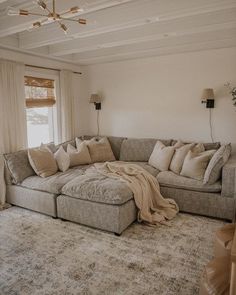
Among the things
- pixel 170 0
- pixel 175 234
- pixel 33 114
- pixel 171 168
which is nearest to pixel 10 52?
pixel 33 114

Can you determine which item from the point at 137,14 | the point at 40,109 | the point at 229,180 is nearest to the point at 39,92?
the point at 40,109

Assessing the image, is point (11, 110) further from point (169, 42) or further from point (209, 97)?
point (209, 97)

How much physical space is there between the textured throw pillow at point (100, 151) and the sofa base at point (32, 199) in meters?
1.20

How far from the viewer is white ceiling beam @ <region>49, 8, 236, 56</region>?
280 centimetres

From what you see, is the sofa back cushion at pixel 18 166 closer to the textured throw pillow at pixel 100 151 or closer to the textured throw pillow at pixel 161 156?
the textured throw pillow at pixel 100 151

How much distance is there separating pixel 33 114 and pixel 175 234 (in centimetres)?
312

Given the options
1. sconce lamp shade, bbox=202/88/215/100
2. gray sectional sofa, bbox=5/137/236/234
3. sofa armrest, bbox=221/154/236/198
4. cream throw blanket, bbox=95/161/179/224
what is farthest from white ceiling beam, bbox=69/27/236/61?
cream throw blanket, bbox=95/161/179/224

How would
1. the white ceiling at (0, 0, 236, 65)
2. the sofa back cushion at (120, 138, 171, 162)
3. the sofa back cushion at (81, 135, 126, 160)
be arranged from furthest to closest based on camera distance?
1. the sofa back cushion at (81, 135, 126, 160)
2. the sofa back cushion at (120, 138, 171, 162)
3. the white ceiling at (0, 0, 236, 65)

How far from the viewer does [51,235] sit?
2.86m

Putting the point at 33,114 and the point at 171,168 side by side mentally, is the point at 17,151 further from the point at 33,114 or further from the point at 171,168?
the point at 171,168

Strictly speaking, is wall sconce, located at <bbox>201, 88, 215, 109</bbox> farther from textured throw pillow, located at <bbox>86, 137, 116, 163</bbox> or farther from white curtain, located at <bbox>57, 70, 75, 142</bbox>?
white curtain, located at <bbox>57, 70, 75, 142</bbox>

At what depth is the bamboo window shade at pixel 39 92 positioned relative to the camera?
4207mm

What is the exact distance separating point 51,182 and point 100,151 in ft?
4.20

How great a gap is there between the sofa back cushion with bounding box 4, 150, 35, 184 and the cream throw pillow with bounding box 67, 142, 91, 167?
694 mm
